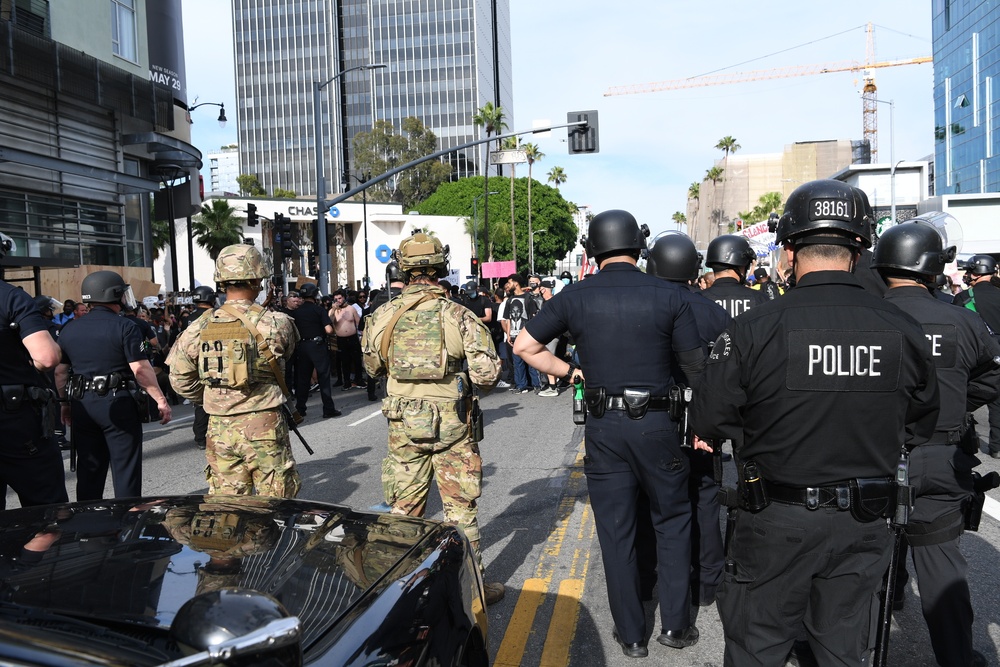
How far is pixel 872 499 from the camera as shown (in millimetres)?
2732

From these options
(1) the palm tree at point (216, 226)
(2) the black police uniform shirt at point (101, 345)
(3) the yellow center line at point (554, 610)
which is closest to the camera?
(3) the yellow center line at point (554, 610)

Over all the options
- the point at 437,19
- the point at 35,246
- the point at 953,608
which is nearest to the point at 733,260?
the point at 953,608

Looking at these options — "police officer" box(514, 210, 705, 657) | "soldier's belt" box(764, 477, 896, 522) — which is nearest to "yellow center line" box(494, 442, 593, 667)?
"police officer" box(514, 210, 705, 657)

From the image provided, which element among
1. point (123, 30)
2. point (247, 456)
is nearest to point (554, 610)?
point (247, 456)

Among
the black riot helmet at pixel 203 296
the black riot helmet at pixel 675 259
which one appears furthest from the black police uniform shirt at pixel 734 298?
the black riot helmet at pixel 203 296

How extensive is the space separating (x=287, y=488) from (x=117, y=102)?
2099 cm

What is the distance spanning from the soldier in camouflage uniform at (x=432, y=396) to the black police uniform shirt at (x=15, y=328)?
1873mm

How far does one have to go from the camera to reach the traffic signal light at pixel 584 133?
19.6 meters

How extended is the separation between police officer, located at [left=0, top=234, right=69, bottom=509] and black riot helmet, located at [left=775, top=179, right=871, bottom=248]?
3.83 metres

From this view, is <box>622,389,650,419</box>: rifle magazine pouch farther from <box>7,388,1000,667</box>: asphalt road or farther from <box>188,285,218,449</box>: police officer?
<box>188,285,218,449</box>: police officer

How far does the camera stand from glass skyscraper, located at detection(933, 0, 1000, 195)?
72438mm

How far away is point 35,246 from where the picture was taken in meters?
20.0

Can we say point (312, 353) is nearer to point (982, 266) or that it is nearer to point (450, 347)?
point (450, 347)

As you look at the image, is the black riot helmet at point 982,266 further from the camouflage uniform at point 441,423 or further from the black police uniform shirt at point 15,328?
the black police uniform shirt at point 15,328
